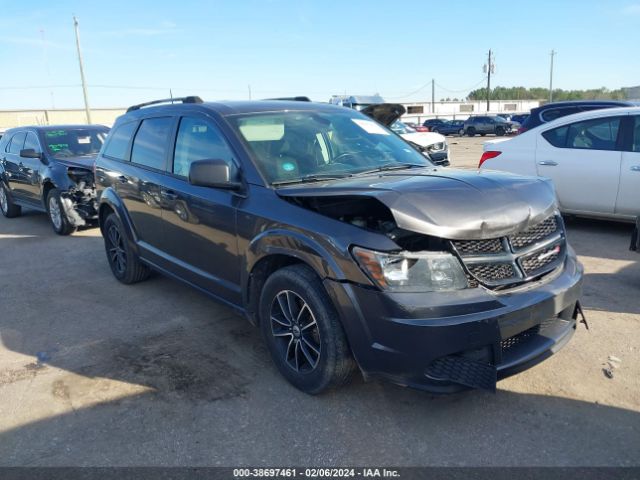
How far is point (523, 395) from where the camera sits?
10.2ft

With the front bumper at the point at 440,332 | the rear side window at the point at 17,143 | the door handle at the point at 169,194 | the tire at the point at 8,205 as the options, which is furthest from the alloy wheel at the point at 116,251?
the tire at the point at 8,205

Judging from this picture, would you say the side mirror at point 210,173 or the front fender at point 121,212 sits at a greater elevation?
the side mirror at point 210,173

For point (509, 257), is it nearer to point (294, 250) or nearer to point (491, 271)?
point (491, 271)

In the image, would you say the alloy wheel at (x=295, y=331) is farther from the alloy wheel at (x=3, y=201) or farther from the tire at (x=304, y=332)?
the alloy wheel at (x=3, y=201)

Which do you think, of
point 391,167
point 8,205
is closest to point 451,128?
point 8,205

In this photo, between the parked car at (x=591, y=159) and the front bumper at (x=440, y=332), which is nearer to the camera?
the front bumper at (x=440, y=332)

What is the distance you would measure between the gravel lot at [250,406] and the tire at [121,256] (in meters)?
0.78

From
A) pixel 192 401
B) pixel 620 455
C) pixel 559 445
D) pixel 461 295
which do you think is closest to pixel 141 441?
pixel 192 401

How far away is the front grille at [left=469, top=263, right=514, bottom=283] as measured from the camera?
2.71m

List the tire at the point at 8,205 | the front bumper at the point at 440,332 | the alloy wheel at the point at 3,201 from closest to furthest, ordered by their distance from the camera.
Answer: the front bumper at the point at 440,332, the tire at the point at 8,205, the alloy wheel at the point at 3,201

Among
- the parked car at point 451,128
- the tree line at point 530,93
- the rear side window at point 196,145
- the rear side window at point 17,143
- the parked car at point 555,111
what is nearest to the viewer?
the rear side window at point 196,145

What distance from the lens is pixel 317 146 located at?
12.8ft

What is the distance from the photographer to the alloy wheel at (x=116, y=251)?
5566mm

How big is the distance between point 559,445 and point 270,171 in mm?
2345
